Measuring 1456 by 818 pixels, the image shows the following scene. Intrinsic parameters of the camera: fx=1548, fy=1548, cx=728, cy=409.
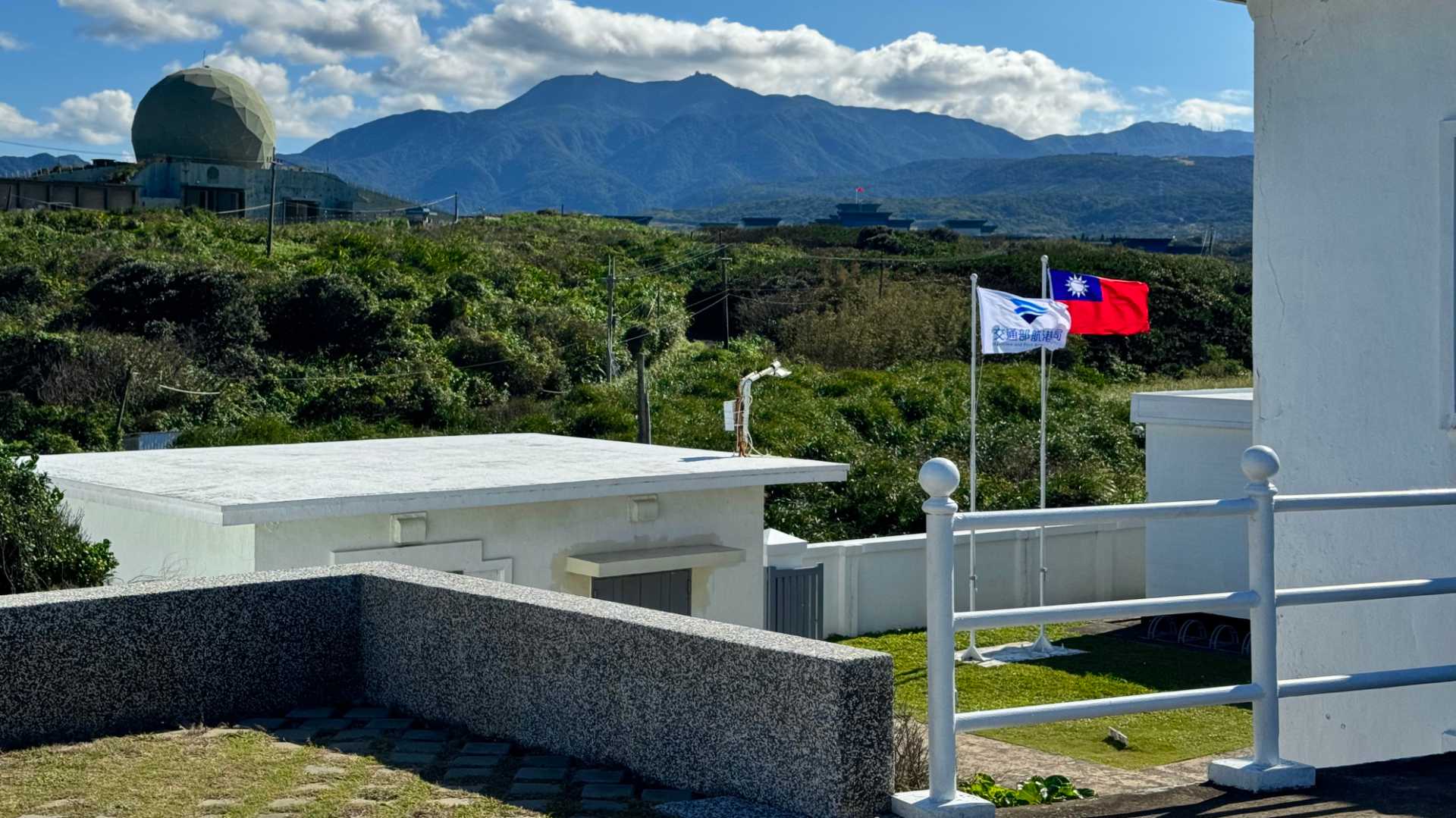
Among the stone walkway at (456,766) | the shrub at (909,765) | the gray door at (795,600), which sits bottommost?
the gray door at (795,600)

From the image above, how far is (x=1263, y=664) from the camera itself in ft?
17.0

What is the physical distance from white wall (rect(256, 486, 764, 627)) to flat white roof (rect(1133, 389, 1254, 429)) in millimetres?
7035

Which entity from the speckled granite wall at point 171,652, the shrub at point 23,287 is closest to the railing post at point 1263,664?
the speckled granite wall at point 171,652

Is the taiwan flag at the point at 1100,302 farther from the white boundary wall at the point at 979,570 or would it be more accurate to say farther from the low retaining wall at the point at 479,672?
the low retaining wall at the point at 479,672

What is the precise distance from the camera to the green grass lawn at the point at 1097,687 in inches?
A: 563

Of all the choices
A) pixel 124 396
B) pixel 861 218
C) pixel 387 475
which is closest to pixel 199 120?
pixel 124 396

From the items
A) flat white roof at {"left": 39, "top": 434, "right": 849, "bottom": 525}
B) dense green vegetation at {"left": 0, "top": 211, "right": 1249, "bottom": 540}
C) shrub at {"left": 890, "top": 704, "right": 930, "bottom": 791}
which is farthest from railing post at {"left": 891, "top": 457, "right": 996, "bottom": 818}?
dense green vegetation at {"left": 0, "top": 211, "right": 1249, "bottom": 540}

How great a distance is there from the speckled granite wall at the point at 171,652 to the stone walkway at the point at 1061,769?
600 cm

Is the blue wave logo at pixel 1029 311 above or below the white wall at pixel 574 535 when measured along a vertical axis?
above

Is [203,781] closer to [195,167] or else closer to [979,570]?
[979,570]

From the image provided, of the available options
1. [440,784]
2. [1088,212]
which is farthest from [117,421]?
[1088,212]

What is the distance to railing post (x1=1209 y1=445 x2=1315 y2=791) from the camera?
16.7 ft

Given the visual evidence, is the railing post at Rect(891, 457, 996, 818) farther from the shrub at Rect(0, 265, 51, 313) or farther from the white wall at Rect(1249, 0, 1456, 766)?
the shrub at Rect(0, 265, 51, 313)

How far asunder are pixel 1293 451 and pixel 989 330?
1084cm
